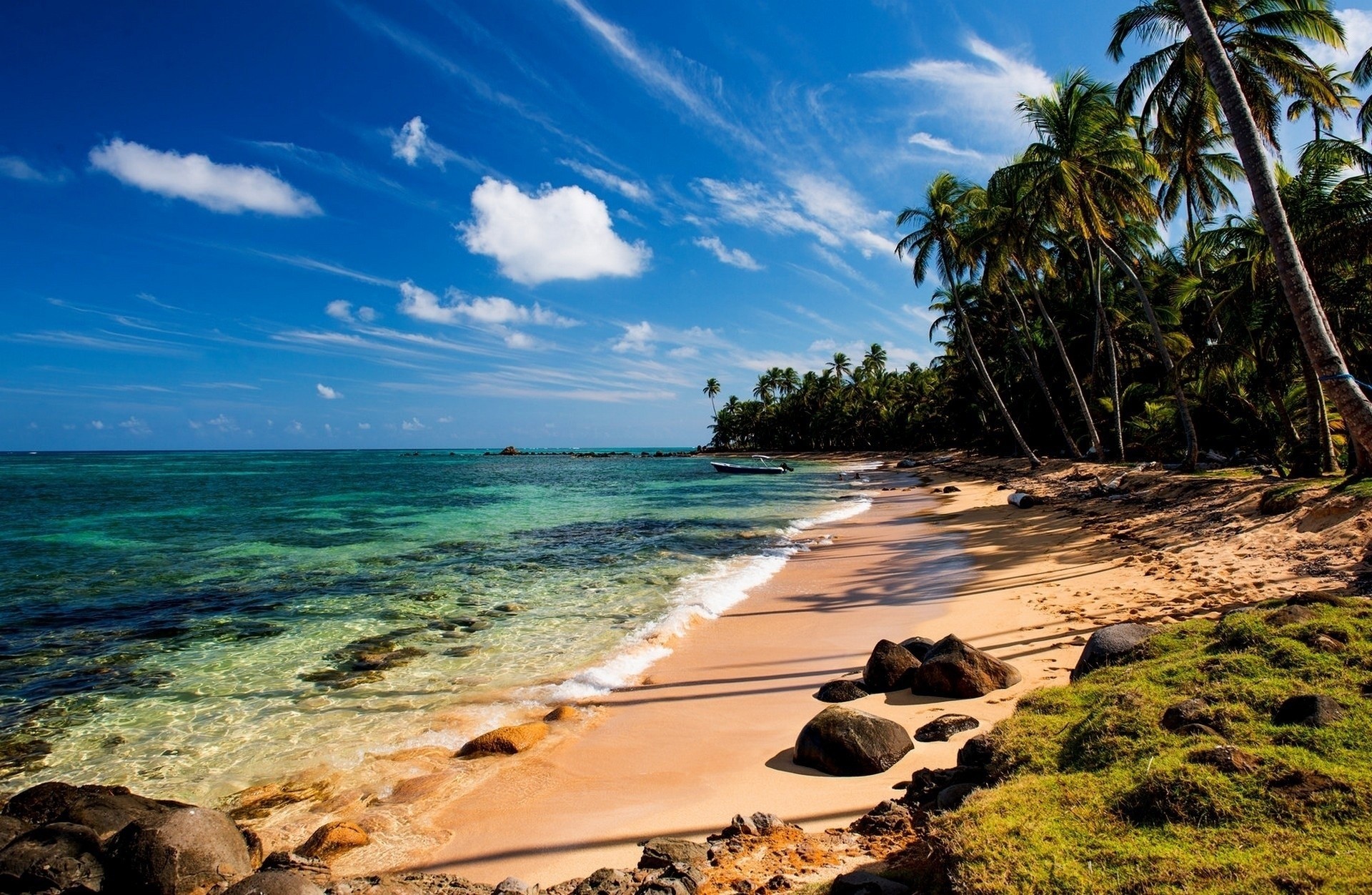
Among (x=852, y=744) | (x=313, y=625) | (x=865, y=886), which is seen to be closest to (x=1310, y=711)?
(x=865, y=886)

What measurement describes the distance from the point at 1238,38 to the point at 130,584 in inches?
1188

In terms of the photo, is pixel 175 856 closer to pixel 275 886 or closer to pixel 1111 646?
pixel 275 886

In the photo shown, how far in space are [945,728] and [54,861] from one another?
665 cm

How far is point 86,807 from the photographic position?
4.83 metres

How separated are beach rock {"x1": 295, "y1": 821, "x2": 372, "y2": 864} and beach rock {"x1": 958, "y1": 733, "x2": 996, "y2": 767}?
4494mm

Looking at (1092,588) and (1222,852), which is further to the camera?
(1092,588)

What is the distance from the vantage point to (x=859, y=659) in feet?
27.1

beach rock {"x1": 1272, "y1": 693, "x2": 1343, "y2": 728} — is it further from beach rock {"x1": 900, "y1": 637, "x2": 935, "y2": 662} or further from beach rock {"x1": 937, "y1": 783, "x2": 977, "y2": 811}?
beach rock {"x1": 900, "y1": 637, "x2": 935, "y2": 662}

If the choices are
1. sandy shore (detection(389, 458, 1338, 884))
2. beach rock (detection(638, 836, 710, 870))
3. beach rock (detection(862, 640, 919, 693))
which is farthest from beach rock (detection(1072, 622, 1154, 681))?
beach rock (detection(638, 836, 710, 870))

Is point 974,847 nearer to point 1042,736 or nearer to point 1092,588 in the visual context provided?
point 1042,736

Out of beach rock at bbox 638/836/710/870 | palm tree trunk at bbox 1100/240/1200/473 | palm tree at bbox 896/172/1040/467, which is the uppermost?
palm tree at bbox 896/172/1040/467

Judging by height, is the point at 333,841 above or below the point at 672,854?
below

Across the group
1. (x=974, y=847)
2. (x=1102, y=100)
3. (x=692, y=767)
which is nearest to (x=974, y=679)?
(x=692, y=767)

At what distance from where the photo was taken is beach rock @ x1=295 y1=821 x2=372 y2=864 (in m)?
4.62
